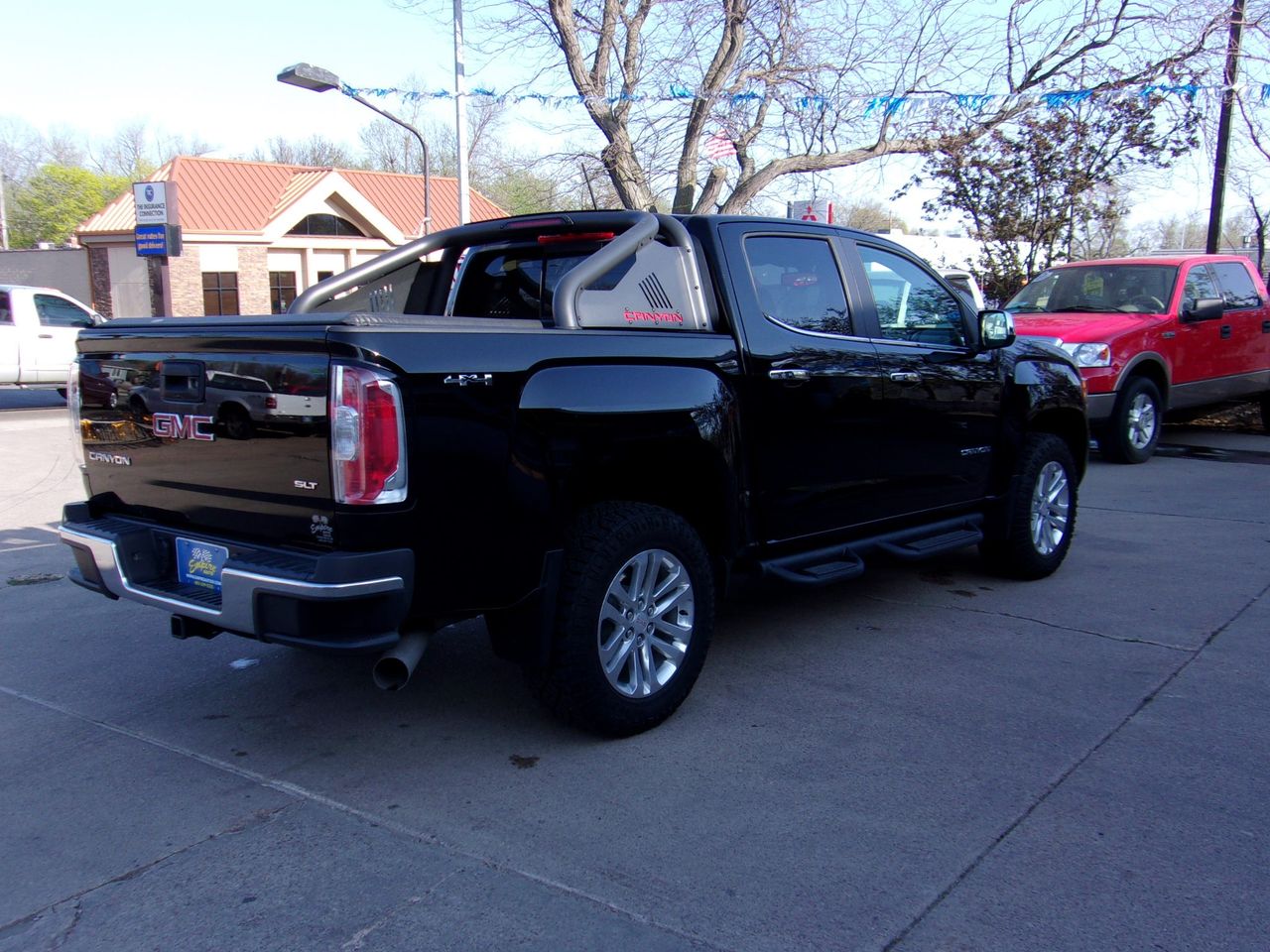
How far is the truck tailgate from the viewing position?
3.44 m

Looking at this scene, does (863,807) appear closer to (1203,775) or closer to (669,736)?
(669,736)

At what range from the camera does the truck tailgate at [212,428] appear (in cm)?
344

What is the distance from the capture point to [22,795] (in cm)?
370

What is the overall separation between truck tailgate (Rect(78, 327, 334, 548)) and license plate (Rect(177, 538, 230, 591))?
7 cm

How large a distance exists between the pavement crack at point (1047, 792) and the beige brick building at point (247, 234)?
26.5 m

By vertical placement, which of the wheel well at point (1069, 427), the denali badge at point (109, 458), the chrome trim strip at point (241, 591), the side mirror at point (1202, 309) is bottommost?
the chrome trim strip at point (241, 591)

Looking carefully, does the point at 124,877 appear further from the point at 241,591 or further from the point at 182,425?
the point at 182,425

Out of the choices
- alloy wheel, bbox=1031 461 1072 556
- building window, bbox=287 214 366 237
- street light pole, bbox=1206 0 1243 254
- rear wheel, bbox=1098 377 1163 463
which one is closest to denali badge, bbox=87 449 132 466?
alloy wheel, bbox=1031 461 1072 556

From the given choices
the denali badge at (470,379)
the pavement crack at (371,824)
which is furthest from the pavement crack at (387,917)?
the denali badge at (470,379)

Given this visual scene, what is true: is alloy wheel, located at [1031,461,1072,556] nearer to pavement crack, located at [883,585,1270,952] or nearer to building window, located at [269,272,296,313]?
pavement crack, located at [883,585,1270,952]

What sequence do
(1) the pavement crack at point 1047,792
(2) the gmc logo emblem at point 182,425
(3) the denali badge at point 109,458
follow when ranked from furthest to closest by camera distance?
(3) the denali badge at point 109,458 < (2) the gmc logo emblem at point 182,425 < (1) the pavement crack at point 1047,792

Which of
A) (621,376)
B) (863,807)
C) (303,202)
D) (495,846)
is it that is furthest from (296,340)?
(303,202)

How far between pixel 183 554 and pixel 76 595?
9.16ft

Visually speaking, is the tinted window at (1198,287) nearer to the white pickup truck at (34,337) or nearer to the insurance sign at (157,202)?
the insurance sign at (157,202)
